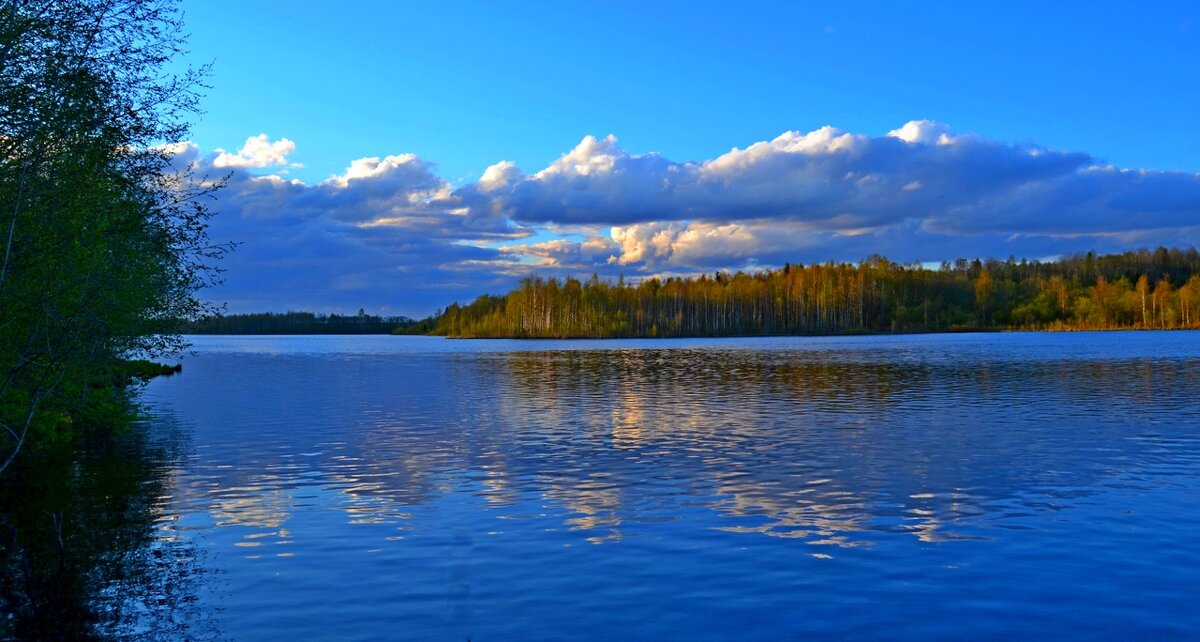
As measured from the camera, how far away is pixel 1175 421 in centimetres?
4038

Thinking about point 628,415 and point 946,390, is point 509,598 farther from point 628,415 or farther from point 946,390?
point 946,390

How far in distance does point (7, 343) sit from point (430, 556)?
13.4 metres

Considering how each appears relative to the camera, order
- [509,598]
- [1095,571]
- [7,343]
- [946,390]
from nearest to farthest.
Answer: [509,598], [1095,571], [7,343], [946,390]

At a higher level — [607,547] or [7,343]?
[7,343]

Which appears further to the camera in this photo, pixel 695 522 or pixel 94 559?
pixel 695 522

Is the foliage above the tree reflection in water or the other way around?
above

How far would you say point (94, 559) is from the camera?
18.8 meters

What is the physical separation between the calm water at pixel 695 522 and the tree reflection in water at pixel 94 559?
0.49m

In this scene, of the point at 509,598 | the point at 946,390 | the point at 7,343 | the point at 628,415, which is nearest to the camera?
the point at 509,598

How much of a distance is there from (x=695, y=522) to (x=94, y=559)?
13058 mm

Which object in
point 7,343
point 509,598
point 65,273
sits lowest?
point 509,598

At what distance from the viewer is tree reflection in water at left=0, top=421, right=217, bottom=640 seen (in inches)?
586

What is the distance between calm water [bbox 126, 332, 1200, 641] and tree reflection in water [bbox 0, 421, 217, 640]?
487 millimetres

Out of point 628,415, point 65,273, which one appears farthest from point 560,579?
point 628,415
